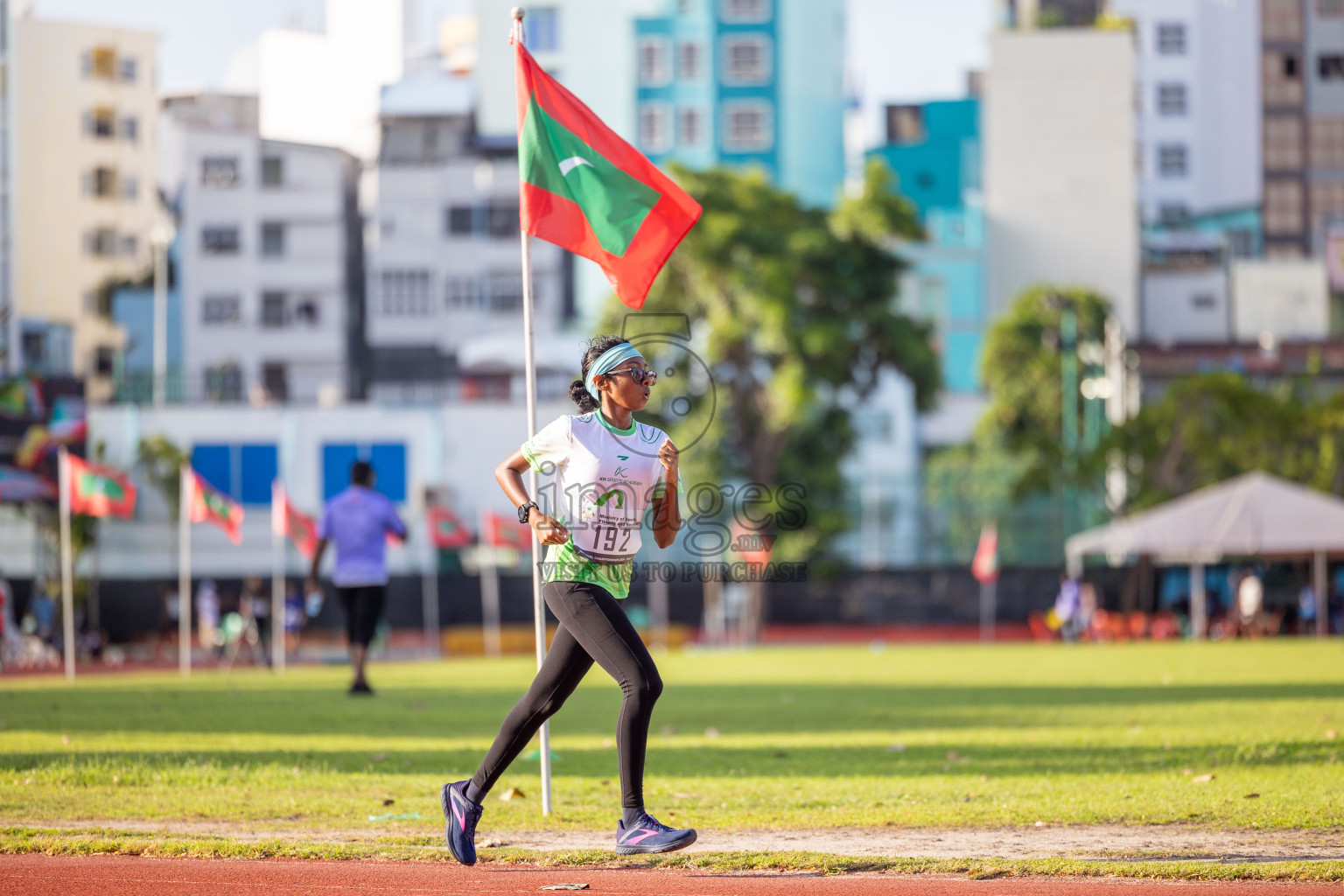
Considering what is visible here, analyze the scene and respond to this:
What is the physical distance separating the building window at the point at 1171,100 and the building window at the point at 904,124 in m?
12.6

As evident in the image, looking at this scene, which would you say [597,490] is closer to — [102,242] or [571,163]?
[571,163]

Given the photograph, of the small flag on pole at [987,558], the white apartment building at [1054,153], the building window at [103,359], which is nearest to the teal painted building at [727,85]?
the white apartment building at [1054,153]

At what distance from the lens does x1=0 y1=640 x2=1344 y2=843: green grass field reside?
864 centimetres

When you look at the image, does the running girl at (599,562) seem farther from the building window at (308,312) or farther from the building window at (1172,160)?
the building window at (1172,160)

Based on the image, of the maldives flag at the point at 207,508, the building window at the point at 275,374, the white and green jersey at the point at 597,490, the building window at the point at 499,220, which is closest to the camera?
the white and green jersey at the point at 597,490

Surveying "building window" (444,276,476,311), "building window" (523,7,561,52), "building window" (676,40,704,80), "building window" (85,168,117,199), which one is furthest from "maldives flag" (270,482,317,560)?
"building window" (523,7,561,52)

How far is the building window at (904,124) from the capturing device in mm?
88519

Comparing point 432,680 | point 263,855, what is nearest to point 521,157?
point 263,855

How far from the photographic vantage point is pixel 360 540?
16.1 metres

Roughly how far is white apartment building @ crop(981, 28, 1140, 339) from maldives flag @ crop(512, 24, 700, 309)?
67.2 m

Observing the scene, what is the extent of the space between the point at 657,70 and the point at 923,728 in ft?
233

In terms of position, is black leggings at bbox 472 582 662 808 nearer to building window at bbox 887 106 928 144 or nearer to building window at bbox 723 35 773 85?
building window at bbox 723 35 773 85

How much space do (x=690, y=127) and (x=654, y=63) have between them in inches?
140

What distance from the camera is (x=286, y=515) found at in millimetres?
33625
